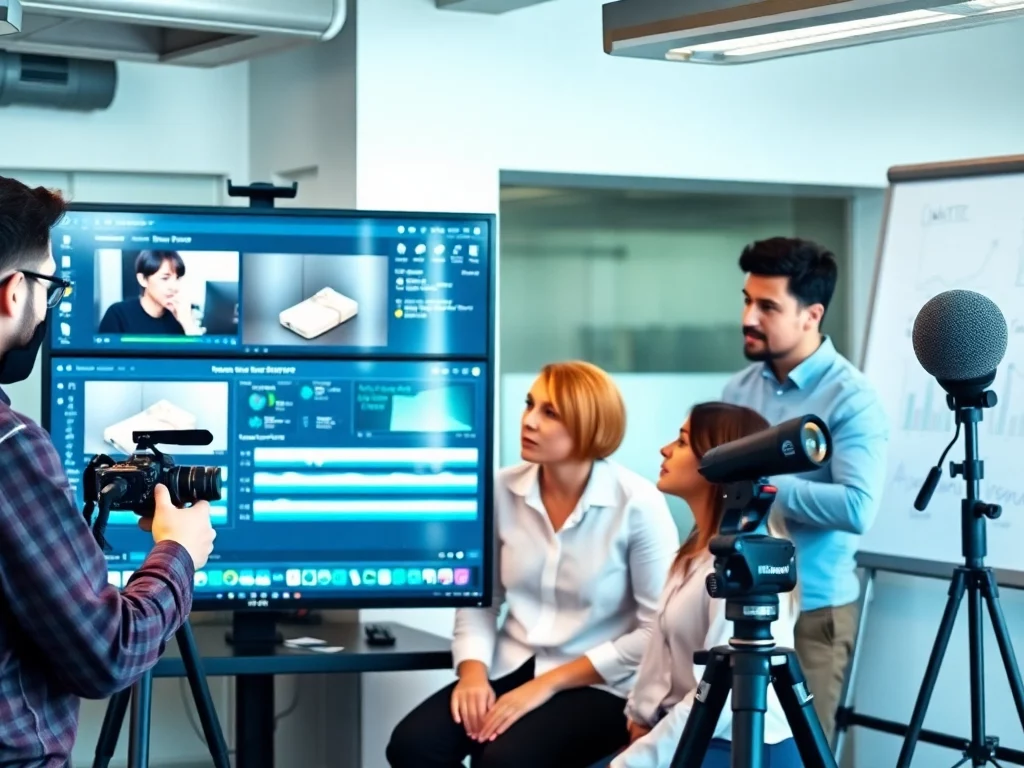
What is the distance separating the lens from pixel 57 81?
435 cm

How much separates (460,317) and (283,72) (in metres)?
1.44

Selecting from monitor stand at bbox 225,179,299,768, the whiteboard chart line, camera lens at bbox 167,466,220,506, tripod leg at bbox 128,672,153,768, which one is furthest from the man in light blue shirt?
camera lens at bbox 167,466,220,506

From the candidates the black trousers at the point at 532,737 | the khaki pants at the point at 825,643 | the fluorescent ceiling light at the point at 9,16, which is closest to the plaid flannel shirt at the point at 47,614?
the fluorescent ceiling light at the point at 9,16

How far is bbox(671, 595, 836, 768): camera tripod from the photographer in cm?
215

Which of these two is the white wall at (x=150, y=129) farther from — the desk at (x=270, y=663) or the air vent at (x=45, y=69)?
the desk at (x=270, y=663)

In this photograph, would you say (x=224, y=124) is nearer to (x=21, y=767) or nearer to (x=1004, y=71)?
(x=1004, y=71)

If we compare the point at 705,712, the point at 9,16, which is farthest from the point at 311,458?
the point at 705,712

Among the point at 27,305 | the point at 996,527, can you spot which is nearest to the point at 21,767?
the point at 27,305

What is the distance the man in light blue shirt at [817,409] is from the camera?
3514 mm

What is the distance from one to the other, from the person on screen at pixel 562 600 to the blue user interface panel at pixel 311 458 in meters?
0.12

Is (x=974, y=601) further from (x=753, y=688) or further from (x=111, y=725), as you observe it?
(x=111, y=725)

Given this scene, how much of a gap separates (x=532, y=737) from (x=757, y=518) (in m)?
1.17

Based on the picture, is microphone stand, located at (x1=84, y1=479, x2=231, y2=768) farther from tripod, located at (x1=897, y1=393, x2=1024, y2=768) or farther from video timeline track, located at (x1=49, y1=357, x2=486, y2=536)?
tripod, located at (x1=897, y1=393, x2=1024, y2=768)

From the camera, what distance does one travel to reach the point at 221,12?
343 cm
